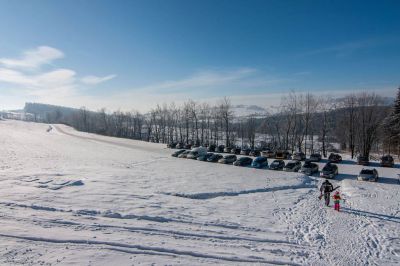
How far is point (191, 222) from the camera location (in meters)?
15.9

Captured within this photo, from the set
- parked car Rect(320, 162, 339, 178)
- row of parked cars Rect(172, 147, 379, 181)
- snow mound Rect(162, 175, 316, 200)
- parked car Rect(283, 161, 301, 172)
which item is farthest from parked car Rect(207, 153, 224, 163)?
snow mound Rect(162, 175, 316, 200)

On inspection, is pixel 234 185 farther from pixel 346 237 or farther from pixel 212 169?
pixel 346 237

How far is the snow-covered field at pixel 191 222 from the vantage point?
11781 mm

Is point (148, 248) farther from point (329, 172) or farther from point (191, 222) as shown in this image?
point (329, 172)

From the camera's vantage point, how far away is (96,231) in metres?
14.3

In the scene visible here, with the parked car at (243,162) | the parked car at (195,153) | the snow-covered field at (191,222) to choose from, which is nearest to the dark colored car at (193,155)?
the parked car at (195,153)

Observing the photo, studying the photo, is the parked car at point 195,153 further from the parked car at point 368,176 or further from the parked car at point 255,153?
the parked car at point 368,176

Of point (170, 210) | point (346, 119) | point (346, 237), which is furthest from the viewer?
point (346, 119)

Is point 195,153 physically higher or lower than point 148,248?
higher

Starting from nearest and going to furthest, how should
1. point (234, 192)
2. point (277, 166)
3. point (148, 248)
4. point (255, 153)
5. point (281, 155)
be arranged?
1. point (148, 248)
2. point (234, 192)
3. point (277, 166)
4. point (281, 155)
5. point (255, 153)

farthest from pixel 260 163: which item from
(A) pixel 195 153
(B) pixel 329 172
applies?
(A) pixel 195 153

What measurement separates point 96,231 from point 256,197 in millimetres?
12421

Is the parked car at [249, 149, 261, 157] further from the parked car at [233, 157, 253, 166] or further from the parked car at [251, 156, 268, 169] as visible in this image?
the parked car at [251, 156, 268, 169]

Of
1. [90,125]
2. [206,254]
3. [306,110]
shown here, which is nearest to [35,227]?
[206,254]
